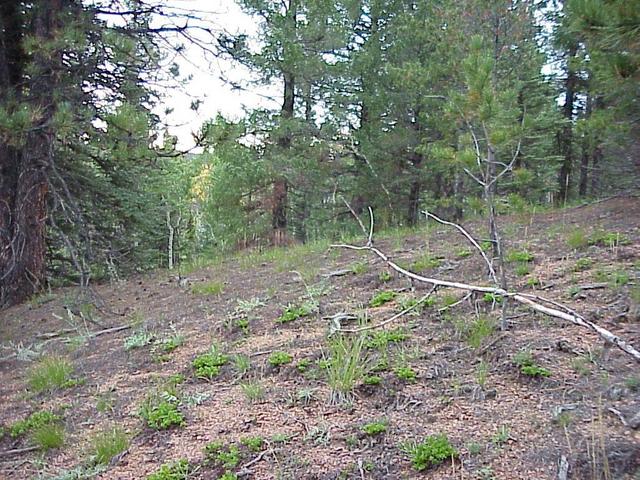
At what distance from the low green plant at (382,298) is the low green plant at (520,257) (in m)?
1.13

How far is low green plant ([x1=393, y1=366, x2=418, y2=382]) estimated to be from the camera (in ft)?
10.2

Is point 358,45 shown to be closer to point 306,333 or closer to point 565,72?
point 565,72

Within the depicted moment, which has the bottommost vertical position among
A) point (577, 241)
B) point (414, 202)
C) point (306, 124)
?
point (577, 241)

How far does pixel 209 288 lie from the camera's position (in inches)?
243

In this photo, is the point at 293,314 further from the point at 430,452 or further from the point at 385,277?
the point at 430,452

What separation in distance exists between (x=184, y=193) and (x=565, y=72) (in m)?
10.4

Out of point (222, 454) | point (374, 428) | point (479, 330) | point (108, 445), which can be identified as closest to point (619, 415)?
point (374, 428)

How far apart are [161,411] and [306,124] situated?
9.82 meters

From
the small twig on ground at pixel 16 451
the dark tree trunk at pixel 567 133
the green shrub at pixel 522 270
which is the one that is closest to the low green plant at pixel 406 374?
the green shrub at pixel 522 270

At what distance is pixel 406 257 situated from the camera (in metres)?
5.91

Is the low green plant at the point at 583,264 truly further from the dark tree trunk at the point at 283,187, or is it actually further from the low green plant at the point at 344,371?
the dark tree trunk at the point at 283,187

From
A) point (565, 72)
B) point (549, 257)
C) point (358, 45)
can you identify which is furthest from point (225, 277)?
point (565, 72)

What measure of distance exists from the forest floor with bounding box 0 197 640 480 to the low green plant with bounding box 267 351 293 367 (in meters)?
0.03

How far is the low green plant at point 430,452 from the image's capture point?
2375 mm
